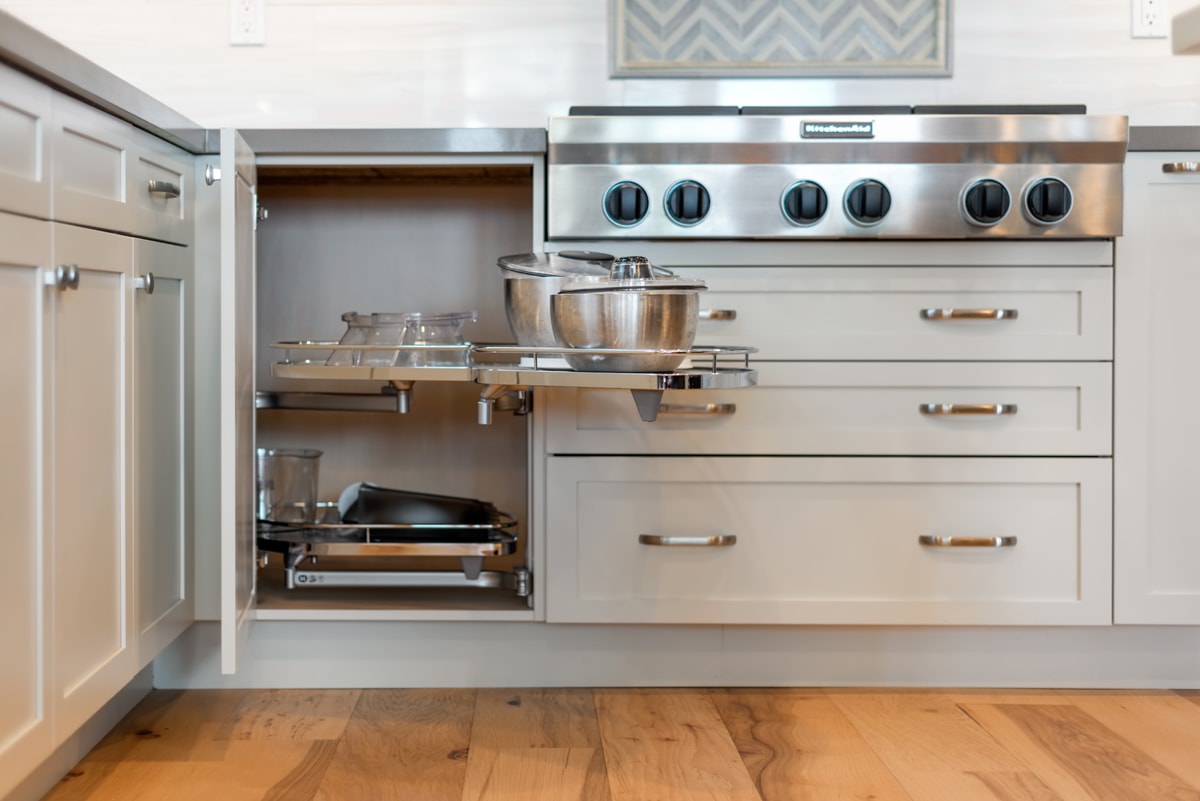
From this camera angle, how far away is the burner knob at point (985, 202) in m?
1.71

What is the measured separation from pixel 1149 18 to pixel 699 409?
52.4 inches

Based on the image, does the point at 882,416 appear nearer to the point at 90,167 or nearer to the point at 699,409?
the point at 699,409

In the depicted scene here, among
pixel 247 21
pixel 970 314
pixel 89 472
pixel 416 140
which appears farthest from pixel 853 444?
pixel 247 21

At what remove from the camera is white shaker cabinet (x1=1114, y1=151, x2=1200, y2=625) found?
1.74m

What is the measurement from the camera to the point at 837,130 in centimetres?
170

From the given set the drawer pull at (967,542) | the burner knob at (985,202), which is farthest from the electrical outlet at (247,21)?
the drawer pull at (967,542)

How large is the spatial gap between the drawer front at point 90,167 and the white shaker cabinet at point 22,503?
0.29ft

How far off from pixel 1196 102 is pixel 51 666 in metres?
2.30

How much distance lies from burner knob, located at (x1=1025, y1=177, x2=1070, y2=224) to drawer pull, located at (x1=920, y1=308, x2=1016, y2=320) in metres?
0.16

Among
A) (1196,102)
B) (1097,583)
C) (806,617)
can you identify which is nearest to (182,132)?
(806,617)

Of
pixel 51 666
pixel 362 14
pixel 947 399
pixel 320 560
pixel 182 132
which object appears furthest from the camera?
pixel 362 14

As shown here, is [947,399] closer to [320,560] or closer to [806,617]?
[806,617]

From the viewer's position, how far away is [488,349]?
50.8 inches

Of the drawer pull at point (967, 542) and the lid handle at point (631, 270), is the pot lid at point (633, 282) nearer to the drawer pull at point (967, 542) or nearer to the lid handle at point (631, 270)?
the lid handle at point (631, 270)
